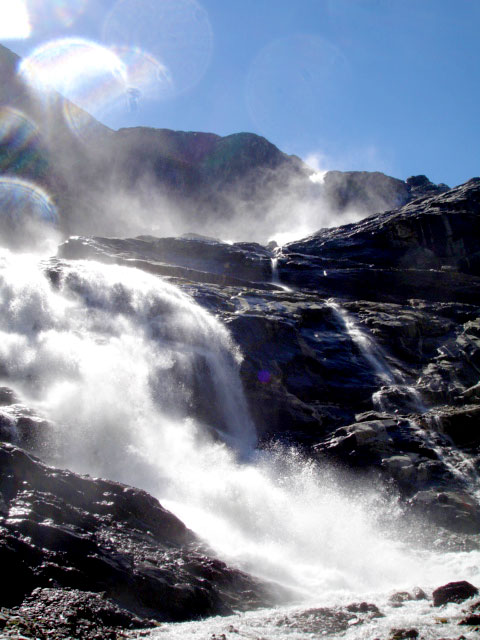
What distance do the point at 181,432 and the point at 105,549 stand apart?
974cm

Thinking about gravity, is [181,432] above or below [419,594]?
above

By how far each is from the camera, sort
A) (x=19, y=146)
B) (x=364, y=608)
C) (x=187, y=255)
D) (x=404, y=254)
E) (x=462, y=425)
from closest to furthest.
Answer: (x=364, y=608)
(x=462, y=425)
(x=187, y=255)
(x=404, y=254)
(x=19, y=146)

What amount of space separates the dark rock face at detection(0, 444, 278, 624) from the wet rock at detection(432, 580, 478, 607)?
128 inches

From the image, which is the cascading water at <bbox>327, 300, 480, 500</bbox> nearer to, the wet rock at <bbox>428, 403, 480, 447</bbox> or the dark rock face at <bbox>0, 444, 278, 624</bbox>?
the wet rock at <bbox>428, 403, 480, 447</bbox>

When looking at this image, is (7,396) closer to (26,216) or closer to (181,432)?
(181,432)

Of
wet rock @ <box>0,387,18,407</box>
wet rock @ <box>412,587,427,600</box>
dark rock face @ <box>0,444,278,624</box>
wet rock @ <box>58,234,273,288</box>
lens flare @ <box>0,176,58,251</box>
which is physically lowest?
wet rock @ <box>412,587,427,600</box>

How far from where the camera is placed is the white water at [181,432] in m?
12.9

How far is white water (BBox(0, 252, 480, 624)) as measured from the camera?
12938 mm

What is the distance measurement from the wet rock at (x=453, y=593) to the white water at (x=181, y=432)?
5.46 feet

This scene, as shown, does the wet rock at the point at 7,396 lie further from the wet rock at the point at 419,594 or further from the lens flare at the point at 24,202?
the lens flare at the point at 24,202

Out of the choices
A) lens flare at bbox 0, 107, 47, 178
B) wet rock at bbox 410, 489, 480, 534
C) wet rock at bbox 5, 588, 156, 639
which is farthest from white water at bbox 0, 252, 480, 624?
lens flare at bbox 0, 107, 47, 178

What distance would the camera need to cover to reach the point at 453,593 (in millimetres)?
9750

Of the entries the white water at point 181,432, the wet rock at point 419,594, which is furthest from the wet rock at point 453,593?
the white water at point 181,432

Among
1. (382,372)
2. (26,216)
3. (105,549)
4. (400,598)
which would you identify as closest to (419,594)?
(400,598)
